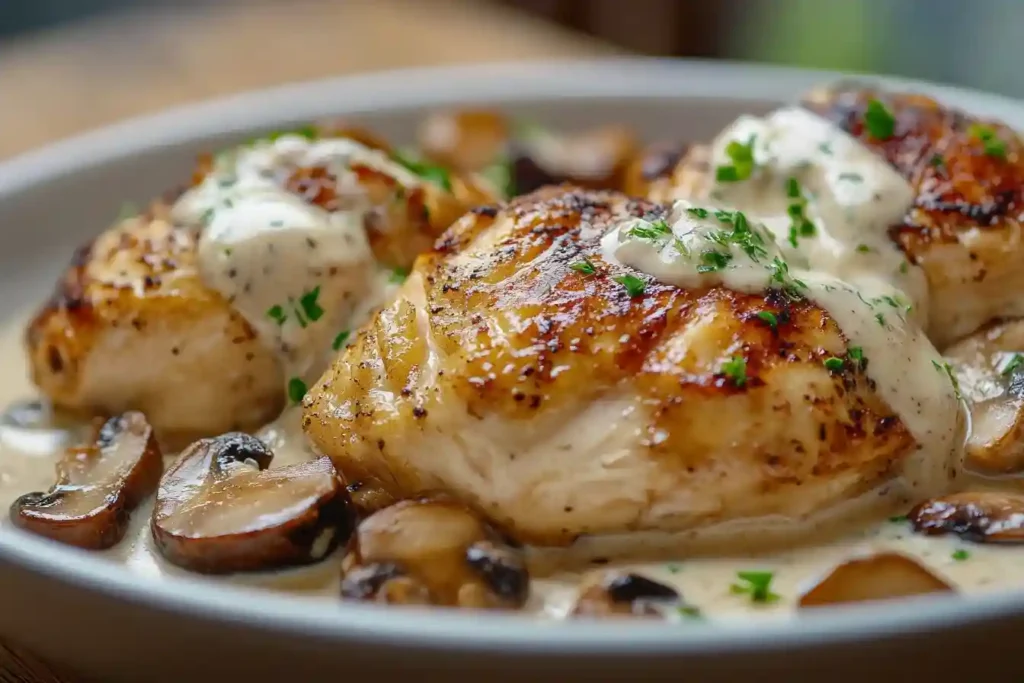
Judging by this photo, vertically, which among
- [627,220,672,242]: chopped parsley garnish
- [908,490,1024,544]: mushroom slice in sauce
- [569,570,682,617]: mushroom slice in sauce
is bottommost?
[569,570,682,617]: mushroom slice in sauce

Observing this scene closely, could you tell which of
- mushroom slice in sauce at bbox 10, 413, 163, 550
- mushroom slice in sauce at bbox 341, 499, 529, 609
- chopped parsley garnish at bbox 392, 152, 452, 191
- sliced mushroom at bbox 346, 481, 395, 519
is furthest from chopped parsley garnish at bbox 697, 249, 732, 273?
mushroom slice in sauce at bbox 10, 413, 163, 550

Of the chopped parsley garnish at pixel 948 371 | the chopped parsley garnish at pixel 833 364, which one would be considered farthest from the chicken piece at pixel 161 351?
the chopped parsley garnish at pixel 948 371

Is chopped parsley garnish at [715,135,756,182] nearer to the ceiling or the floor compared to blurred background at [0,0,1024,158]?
nearer to the ceiling

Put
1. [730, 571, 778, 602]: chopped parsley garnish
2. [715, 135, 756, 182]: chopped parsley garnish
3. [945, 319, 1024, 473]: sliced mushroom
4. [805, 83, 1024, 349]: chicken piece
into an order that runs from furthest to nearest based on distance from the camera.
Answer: [715, 135, 756, 182]: chopped parsley garnish < [805, 83, 1024, 349]: chicken piece < [945, 319, 1024, 473]: sliced mushroom < [730, 571, 778, 602]: chopped parsley garnish

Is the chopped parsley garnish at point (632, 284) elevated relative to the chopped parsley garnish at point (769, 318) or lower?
elevated

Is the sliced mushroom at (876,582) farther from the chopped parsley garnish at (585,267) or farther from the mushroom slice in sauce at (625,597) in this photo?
the chopped parsley garnish at (585,267)

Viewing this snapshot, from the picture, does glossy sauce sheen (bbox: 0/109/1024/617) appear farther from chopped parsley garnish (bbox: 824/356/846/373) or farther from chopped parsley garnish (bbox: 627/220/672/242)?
chopped parsley garnish (bbox: 824/356/846/373)

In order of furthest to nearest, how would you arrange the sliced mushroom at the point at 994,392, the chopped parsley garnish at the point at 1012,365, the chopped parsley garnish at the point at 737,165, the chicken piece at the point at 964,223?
the chopped parsley garnish at the point at 737,165, the chicken piece at the point at 964,223, the chopped parsley garnish at the point at 1012,365, the sliced mushroom at the point at 994,392

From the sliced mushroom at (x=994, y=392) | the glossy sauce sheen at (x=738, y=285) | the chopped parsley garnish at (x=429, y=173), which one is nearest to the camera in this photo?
the glossy sauce sheen at (x=738, y=285)

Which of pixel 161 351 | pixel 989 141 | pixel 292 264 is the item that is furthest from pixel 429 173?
pixel 989 141
